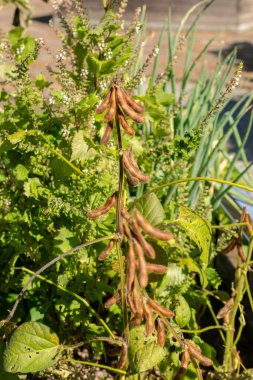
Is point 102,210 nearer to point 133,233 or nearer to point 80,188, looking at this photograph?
point 133,233

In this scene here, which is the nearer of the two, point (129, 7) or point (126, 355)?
point (126, 355)

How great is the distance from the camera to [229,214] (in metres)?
2.41

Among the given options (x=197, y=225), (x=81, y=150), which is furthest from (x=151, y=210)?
(x=81, y=150)

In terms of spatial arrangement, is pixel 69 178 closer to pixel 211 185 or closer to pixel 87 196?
pixel 87 196

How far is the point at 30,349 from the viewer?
1287 millimetres

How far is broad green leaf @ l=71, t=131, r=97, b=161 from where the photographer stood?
→ 1.53 meters

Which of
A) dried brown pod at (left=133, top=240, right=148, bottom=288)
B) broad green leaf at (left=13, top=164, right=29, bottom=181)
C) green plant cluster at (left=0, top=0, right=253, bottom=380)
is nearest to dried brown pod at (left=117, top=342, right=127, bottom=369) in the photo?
green plant cluster at (left=0, top=0, right=253, bottom=380)

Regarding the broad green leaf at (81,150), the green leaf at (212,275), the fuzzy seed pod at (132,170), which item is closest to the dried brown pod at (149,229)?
the fuzzy seed pod at (132,170)

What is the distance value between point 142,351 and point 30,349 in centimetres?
23

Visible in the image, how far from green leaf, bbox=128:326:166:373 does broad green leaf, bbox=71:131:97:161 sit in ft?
1.45

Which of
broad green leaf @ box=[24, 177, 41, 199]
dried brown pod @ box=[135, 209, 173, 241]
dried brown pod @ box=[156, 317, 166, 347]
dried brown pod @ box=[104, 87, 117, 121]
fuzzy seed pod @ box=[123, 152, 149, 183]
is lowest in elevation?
dried brown pod @ box=[156, 317, 166, 347]

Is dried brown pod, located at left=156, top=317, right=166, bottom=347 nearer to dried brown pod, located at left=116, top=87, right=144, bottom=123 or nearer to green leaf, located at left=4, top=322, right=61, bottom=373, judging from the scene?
green leaf, located at left=4, top=322, right=61, bottom=373

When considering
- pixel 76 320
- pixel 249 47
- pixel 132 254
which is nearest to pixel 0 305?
pixel 76 320

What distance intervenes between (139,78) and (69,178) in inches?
13.3
